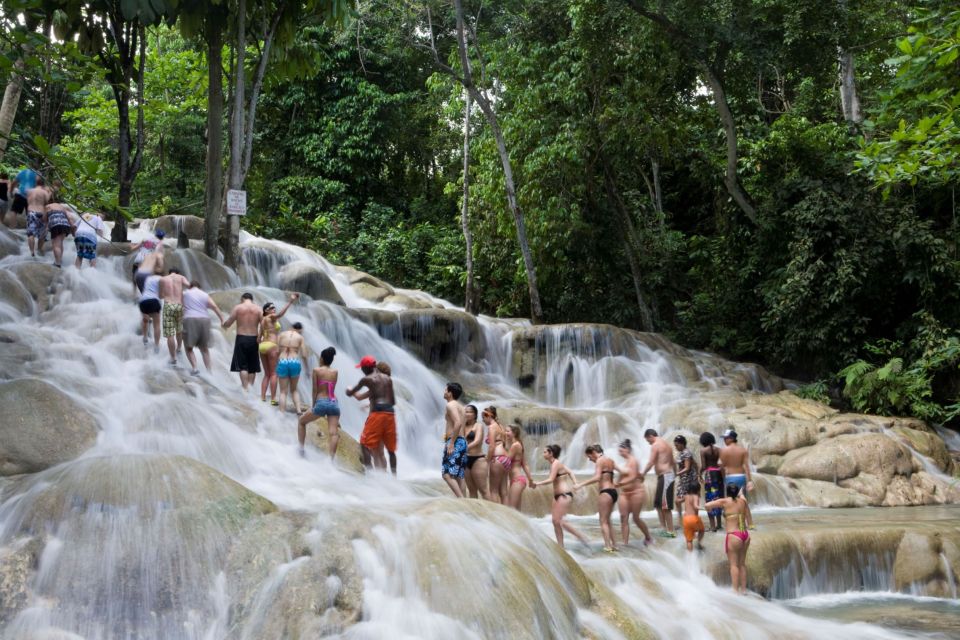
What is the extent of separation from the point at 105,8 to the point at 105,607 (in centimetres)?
1389

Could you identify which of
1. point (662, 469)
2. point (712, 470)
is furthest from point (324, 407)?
point (712, 470)

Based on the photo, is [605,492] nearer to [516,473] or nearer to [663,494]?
[516,473]

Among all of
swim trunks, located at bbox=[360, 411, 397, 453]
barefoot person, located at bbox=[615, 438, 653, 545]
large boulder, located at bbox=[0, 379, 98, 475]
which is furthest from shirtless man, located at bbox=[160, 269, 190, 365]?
barefoot person, located at bbox=[615, 438, 653, 545]

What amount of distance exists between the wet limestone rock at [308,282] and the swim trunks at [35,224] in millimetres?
5122

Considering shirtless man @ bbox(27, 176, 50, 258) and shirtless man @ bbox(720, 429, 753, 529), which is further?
shirtless man @ bbox(27, 176, 50, 258)

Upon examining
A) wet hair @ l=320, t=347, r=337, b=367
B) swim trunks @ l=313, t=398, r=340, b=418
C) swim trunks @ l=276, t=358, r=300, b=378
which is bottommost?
swim trunks @ l=313, t=398, r=340, b=418

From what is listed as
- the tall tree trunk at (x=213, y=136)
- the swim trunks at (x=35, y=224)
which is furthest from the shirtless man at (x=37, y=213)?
the tall tree trunk at (x=213, y=136)

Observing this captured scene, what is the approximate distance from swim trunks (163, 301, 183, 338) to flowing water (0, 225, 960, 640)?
0.49 m

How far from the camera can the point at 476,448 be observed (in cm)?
1001

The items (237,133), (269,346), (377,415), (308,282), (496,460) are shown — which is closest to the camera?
(496,460)

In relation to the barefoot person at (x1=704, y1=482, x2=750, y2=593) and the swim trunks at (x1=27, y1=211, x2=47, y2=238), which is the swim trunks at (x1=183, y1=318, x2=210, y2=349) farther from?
the barefoot person at (x1=704, y1=482, x2=750, y2=593)

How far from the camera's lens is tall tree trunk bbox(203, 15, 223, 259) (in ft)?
57.5

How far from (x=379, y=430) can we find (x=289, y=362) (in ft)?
6.20

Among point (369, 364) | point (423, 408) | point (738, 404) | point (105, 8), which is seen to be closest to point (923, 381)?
point (738, 404)
